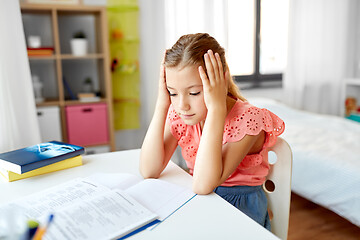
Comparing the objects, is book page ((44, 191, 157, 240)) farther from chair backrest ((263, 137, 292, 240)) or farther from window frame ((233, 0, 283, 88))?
window frame ((233, 0, 283, 88))

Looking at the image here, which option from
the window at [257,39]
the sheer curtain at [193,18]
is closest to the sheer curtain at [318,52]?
the window at [257,39]

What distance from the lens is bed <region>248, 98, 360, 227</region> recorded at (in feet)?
5.46

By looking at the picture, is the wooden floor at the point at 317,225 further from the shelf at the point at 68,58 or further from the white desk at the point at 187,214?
the shelf at the point at 68,58

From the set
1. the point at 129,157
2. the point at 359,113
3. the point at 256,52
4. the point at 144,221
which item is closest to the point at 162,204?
the point at 144,221

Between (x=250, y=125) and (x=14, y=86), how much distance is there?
1.28 m

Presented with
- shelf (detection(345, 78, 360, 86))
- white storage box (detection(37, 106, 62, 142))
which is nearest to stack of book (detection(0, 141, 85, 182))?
white storage box (detection(37, 106, 62, 142))

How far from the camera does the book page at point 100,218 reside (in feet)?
2.01

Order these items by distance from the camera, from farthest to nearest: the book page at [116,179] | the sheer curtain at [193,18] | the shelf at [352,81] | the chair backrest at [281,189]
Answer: the shelf at [352,81] < the sheer curtain at [193,18] < the chair backrest at [281,189] < the book page at [116,179]

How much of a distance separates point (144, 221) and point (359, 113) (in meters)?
3.10

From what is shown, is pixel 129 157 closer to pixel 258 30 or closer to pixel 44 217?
pixel 44 217

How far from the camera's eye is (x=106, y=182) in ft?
2.83

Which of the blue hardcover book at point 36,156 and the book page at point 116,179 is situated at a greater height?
the blue hardcover book at point 36,156

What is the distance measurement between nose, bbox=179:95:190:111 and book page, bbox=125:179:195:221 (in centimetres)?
21

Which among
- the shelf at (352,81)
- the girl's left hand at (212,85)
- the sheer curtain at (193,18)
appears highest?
the sheer curtain at (193,18)
